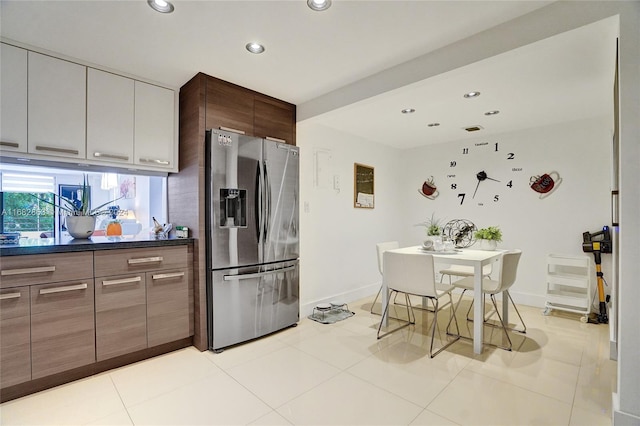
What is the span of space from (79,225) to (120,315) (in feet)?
2.67

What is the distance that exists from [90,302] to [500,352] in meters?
3.34

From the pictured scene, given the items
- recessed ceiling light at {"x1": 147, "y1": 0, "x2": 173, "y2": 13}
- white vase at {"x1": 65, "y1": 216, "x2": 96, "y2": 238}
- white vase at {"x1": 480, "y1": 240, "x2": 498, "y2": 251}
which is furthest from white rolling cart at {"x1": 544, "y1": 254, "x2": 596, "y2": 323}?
white vase at {"x1": 65, "y1": 216, "x2": 96, "y2": 238}

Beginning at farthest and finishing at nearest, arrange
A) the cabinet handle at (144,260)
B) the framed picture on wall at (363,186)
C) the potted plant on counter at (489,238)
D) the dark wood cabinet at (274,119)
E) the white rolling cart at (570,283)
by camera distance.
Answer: the framed picture on wall at (363,186)
the white rolling cart at (570,283)
the potted plant on counter at (489,238)
the dark wood cabinet at (274,119)
the cabinet handle at (144,260)

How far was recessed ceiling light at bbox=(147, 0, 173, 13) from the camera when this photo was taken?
1754mm

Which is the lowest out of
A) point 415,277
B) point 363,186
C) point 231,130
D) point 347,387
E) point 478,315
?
point 347,387

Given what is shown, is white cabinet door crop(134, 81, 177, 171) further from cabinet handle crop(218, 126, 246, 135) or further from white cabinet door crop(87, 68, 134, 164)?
cabinet handle crop(218, 126, 246, 135)

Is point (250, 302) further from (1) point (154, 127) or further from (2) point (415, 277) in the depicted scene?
(1) point (154, 127)

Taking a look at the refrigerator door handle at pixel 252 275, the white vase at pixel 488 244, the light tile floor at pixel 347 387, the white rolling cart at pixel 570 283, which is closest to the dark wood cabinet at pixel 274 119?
the refrigerator door handle at pixel 252 275

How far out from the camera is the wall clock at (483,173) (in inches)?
169

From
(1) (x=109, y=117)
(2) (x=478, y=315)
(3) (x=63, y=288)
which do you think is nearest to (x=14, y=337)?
(3) (x=63, y=288)

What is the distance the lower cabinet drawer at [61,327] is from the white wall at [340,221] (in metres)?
2.03

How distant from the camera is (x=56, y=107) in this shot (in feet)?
7.56

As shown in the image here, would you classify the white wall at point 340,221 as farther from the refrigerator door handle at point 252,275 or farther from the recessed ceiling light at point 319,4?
the recessed ceiling light at point 319,4

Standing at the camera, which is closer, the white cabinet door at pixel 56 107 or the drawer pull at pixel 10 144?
the drawer pull at pixel 10 144
